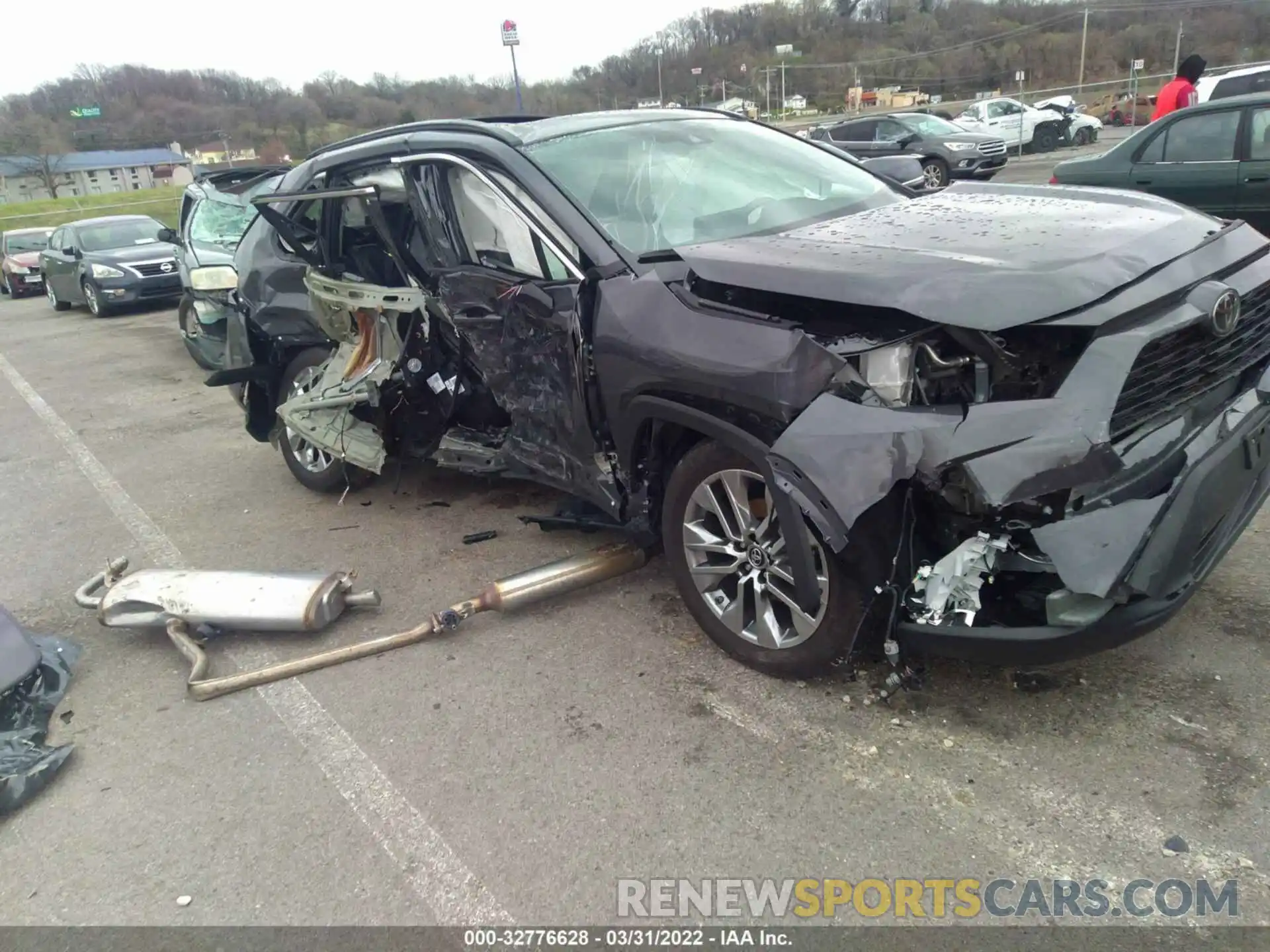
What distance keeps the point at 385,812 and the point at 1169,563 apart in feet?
7.73

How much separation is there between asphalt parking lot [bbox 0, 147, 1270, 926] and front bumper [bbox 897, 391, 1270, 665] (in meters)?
0.40

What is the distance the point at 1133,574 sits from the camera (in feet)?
7.84

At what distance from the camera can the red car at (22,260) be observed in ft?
64.8

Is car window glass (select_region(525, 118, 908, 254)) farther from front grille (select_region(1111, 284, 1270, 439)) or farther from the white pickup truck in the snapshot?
the white pickup truck

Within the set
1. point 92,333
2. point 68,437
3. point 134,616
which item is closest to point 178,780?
point 134,616

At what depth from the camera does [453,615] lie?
12.2 ft

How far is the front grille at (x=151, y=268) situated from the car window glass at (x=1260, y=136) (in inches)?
551

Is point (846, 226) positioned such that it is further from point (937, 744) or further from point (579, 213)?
point (937, 744)

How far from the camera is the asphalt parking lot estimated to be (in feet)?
8.07

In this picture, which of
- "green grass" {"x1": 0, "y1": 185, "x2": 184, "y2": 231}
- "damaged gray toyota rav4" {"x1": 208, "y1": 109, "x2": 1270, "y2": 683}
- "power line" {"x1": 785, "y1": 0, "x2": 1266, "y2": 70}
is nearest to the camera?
"damaged gray toyota rav4" {"x1": 208, "y1": 109, "x2": 1270, "y2": 683}

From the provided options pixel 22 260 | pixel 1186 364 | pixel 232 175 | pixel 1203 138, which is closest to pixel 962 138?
pixel 1203 138

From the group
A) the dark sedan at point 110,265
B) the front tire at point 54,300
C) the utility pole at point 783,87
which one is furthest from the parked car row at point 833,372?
the utility pole at point 783,87

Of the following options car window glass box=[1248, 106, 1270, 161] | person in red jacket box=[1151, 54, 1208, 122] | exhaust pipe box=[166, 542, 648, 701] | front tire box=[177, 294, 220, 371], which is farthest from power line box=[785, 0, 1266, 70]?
exhaust pipe box=[166, 542, 648, 701]

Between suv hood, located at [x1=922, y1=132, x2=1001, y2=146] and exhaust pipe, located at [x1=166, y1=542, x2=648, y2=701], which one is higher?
suv hood, located at [x1=922, y1=132, x2=1001, y2=146]
